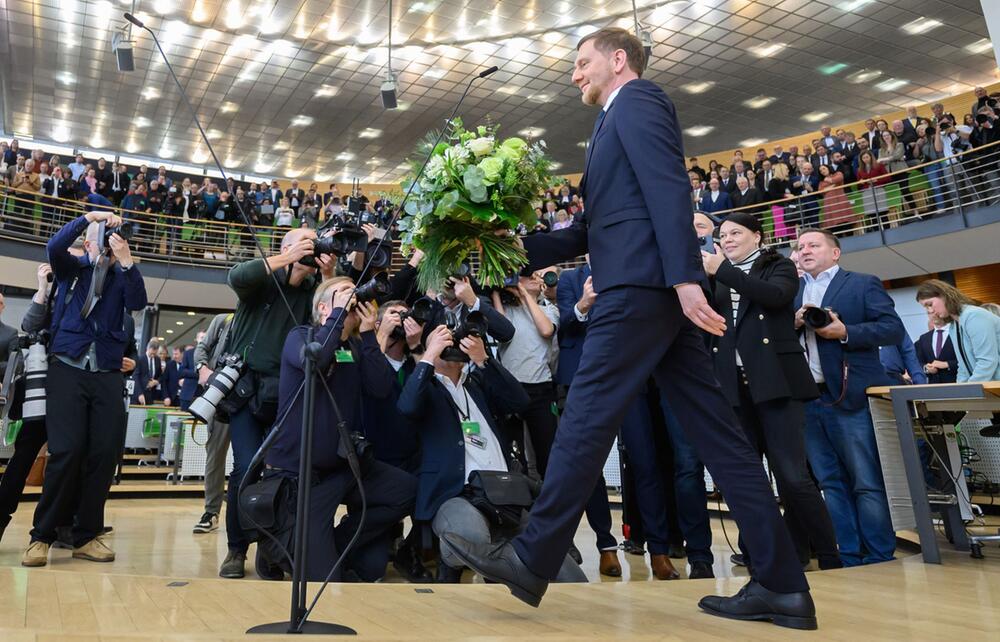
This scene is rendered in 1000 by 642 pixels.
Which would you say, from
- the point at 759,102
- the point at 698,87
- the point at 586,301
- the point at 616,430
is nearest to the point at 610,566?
the point at 586,301

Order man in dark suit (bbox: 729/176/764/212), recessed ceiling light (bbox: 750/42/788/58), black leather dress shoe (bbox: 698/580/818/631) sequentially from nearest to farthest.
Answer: black leather dress shoe (bbox: 698/580/818/631), man in dark suit (bbox: 729/176/764/212), recessed ceiling light (bbox: 750/42/788/58)

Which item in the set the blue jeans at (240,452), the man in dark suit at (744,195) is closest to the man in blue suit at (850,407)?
the blue jeans at (240,452)

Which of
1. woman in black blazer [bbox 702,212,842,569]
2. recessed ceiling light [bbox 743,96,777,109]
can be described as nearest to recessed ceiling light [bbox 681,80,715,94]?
recessed ceiling light [bbox 743,96,777,109]

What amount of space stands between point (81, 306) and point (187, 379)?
6.65 m

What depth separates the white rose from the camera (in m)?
1.80

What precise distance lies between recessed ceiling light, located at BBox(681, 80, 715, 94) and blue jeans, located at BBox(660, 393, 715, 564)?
11624mm

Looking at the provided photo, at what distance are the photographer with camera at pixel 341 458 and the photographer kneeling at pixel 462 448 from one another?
0.51 ft

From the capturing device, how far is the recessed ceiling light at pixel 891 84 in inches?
507

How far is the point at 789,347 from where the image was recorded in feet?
8.58

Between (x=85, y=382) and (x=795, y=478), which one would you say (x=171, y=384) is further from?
(x=795, y=478)

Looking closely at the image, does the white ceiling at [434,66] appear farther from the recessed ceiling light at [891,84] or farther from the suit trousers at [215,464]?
the suit trousers at [215,464]

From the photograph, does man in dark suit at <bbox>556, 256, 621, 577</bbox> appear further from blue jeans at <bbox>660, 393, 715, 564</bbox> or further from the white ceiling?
the white ceiling

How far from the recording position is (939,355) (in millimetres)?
5410

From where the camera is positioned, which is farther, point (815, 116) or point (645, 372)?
point (815, 116)
